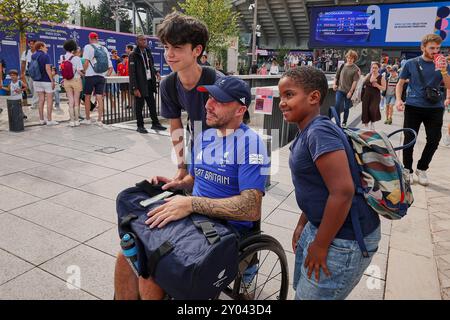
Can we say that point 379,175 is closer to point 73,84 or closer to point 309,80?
point 309,80

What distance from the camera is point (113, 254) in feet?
10.1

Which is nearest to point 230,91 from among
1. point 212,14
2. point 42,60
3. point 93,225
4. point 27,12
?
point 93,225

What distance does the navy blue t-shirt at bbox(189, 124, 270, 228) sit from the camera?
1955 mm

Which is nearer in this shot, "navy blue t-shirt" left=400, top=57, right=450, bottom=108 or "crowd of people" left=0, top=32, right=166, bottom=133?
"navy blue t-shirt" left=400, top=57, right=450, bottom=108

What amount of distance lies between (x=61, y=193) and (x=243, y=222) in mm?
3086

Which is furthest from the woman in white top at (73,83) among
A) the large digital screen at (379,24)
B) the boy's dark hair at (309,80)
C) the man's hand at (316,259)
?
the large digital screen at (379,24)

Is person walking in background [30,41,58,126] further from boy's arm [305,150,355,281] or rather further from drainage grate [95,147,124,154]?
boy's arm [305,150,355,281]

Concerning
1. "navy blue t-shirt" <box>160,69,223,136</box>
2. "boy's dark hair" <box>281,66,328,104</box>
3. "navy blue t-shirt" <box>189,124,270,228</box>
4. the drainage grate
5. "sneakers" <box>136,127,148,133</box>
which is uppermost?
"boy's dark hair" <box>281,66,328,104</box>

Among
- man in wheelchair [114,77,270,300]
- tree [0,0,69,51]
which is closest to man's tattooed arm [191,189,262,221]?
man in wheelchair [114,77,270,300]

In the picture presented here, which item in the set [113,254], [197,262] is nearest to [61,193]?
[113,254]

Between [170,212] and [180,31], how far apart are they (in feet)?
4.57

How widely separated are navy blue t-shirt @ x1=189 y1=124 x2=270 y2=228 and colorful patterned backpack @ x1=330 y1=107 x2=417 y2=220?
575mm
